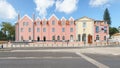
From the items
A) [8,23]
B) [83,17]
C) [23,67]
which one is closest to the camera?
[23,67]

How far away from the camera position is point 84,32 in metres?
101

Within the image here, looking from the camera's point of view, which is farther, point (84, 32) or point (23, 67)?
point (84, 32)

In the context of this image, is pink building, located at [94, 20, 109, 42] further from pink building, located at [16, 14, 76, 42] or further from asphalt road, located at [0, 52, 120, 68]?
asphalt road, located at [0, 52, 120, 68]

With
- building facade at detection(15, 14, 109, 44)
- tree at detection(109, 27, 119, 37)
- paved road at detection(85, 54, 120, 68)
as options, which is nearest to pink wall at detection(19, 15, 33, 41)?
building facade at detection(15, 14, 109, 44)

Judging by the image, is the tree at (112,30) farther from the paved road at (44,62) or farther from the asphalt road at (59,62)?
the paved road at (44,62)

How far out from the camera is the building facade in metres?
101

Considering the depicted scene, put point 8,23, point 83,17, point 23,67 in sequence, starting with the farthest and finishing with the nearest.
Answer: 1. point 8,23
2. point 83,17
3. point 23,67

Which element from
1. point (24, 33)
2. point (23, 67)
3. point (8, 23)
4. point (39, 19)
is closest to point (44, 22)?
point (39, 19)

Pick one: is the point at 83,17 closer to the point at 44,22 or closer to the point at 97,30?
the point at 97,30

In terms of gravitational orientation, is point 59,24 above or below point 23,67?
above

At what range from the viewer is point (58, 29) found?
338 ft

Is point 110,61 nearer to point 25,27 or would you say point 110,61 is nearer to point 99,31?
point 99,31

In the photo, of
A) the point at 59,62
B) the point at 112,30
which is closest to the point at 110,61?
the point at 59,62

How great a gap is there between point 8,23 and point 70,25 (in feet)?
161
